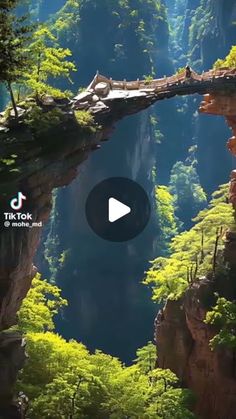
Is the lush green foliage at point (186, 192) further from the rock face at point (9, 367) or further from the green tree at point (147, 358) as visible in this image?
the rock face at point (9, 367)

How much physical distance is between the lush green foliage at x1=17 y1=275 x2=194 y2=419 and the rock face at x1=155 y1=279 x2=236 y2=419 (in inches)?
117

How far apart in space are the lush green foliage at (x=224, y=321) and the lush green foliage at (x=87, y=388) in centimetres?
242

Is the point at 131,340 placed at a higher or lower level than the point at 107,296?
lower

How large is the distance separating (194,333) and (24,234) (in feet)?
35.7

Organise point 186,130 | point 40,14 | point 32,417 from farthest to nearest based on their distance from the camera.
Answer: point 40,14
point 186,130
point 32,417

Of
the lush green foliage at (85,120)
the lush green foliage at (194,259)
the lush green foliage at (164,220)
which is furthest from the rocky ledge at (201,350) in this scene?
the lush green foliage at (164,220)

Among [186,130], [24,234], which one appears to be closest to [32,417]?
[24,234]

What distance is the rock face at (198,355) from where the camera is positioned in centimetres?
2419

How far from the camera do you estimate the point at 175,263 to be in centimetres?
2855

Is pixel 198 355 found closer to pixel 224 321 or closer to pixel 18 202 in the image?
pixel 224 321

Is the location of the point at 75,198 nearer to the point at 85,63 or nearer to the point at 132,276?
the point at 132,276

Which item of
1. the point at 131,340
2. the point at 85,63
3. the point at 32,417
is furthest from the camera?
the point at 85,63

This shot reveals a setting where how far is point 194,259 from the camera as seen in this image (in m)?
28.9

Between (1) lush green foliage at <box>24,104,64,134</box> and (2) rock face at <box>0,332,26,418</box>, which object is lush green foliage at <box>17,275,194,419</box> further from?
(1) lush green foliage at <box>24,104,64,134</box>
